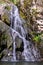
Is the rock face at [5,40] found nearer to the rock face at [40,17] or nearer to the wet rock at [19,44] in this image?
the wet rock at [19,44]

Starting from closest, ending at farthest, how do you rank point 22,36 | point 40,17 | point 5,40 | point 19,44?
point 5,40
point 19,44
point 22,36
point 40,17

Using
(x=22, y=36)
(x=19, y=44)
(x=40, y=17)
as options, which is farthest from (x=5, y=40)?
(x=40, y=17)

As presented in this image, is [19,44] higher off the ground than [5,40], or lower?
lower

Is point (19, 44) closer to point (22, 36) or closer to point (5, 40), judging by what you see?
point (5, 40)

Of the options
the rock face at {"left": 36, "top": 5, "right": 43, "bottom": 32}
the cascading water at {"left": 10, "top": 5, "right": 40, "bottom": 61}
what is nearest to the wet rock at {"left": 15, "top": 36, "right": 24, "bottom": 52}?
the cascading water at {"left": 10, "top": 5, "right": 40, "bottom": 61}

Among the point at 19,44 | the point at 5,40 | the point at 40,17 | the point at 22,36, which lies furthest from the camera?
the point at 40,17

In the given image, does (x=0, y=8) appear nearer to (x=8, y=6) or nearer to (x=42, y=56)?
(x=8, y=6)

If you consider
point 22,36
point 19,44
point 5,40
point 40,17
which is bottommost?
point 19,44

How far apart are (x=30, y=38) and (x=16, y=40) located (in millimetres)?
2782

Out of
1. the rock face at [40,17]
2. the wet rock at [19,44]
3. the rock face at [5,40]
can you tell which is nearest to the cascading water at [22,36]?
the wet rock at [19,44]

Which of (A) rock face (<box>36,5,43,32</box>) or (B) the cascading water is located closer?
(B) the cascading water

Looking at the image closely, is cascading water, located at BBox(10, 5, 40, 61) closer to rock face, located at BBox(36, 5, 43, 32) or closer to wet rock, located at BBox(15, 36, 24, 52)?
wet rock, located at BBox(15, 36, 24, 52)

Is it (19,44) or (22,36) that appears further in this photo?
(22,36)

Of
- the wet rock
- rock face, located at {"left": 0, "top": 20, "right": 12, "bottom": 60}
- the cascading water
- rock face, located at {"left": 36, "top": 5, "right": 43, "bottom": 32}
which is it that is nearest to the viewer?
rock face, located at {"left": 0, "top": 20, "right": 12, "bottom": 60}
